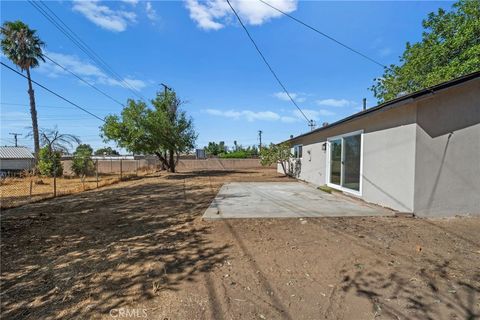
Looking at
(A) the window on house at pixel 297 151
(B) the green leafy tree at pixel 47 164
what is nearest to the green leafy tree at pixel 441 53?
(A) the window on house at pixel 297 151

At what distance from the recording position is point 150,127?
17.5m

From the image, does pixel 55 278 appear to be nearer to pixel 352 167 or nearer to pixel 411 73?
pixel 352 167

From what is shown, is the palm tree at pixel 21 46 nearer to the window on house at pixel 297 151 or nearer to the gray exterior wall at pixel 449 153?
the window on house at pixel 297 151

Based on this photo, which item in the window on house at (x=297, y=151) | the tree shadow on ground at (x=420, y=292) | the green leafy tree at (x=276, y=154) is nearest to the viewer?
the tree shadow on ground at (x=420, y=292)

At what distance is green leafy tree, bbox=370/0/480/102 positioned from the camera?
13.7 metres

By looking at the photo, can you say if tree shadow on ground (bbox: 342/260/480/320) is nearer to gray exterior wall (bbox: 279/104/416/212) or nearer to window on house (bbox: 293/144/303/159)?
gray exterior wall (bbox: 279/104/416/212)

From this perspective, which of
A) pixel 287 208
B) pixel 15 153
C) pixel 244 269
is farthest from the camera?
pixel 15 153

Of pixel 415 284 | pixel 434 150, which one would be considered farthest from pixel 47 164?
pixel 415 284

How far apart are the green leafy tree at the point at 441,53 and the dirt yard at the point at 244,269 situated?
475 inches

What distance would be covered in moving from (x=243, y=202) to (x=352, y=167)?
147 inches

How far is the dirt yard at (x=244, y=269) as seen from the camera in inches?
96.7

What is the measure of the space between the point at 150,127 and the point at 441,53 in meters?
18.7

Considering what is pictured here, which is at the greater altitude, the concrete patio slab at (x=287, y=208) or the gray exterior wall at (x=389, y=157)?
the gray exterior wall at (x=389, y=157)

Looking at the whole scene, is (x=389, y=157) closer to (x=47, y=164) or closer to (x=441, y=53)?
(x=441, y=53)
